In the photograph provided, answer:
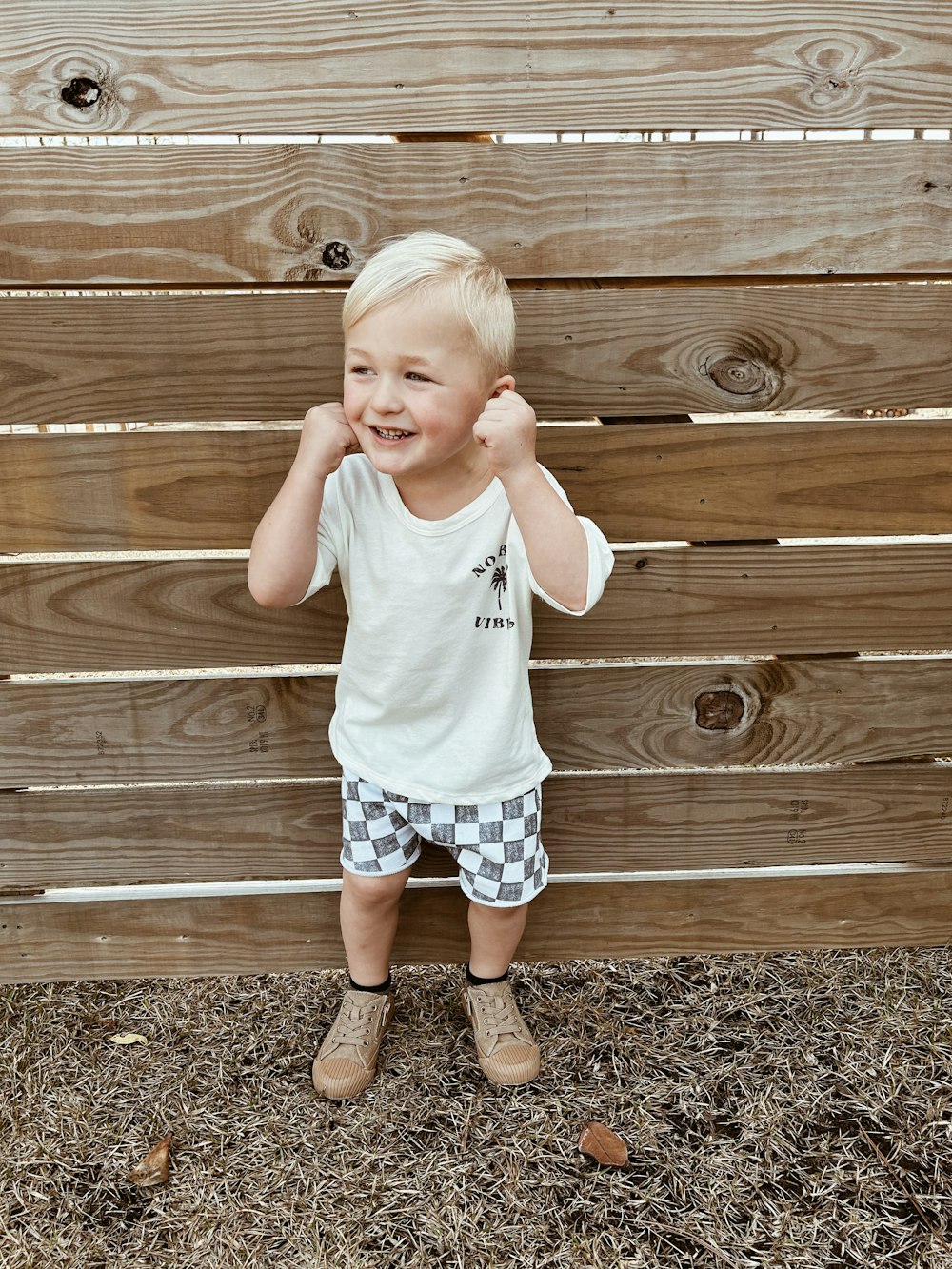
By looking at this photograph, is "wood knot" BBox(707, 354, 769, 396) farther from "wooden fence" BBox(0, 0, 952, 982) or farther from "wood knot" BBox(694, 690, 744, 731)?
"wood knot" BBox(694, 690, 744, 731)

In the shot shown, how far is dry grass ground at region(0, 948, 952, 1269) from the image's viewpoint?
1711 millimetres

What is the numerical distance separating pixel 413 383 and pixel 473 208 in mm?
446

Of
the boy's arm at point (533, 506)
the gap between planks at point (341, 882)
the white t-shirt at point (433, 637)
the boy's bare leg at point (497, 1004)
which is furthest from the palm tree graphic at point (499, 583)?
the gap between planks at point (341, 882)

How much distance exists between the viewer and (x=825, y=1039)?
212cm

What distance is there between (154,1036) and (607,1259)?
1.01 m

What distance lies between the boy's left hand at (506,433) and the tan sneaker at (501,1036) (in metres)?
1.12

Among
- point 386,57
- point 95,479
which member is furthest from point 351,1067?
point 386,57

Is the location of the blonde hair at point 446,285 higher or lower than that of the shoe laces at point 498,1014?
higher

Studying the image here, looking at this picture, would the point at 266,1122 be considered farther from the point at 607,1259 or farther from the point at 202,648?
the point at 202,648

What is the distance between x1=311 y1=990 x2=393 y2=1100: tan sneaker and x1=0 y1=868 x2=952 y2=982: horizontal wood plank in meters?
0.23

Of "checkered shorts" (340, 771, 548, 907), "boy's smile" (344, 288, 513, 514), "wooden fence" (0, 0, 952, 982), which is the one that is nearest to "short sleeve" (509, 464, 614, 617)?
"boy's smile" (344, 288, 513, 514)

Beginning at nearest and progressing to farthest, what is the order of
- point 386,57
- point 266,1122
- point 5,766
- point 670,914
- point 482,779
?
point 386,57, point 482,779, point 266,1122, point 5,766, point 670,914

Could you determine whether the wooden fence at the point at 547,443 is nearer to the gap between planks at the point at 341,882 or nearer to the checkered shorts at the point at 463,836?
the gap between planks at the point at 341,882

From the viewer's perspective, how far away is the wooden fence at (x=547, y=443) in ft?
5.45
